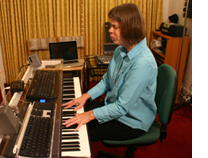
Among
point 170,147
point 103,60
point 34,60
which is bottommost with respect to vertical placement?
point 170,147

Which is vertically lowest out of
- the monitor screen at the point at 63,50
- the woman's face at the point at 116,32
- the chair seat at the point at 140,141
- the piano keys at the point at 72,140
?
the chair seat at the point at 140,141

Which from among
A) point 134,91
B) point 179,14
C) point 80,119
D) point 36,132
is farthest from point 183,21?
point 36,132

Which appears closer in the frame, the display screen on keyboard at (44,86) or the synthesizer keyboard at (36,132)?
the synthesizer keyboard at (36,132)

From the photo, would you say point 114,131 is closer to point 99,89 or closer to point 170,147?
point 99,89

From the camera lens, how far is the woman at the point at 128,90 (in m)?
1.17

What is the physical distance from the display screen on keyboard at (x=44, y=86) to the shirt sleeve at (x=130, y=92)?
333 mm

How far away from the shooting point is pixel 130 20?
46.9 inches

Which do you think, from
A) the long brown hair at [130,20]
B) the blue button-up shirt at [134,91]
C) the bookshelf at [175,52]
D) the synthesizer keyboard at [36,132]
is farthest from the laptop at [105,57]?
the synthesizer keyboard at [36,132]

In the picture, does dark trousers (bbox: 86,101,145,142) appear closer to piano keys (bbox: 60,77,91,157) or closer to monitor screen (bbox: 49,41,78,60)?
piano keys (bbox: 60,77,91,157)

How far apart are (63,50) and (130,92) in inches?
70.9

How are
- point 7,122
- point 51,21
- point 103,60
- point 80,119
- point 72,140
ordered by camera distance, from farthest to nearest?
point 51,21 → point 103,60 → point 80,119 → point 72,140 → point 7,122

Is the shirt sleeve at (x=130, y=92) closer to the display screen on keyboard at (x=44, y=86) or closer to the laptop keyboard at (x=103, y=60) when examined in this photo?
the display screen on keyboard at (x=44, y=86)

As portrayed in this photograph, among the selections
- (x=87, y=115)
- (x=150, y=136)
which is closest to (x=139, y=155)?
(x=150, y=136)

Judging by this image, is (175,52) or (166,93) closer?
(166,93)
